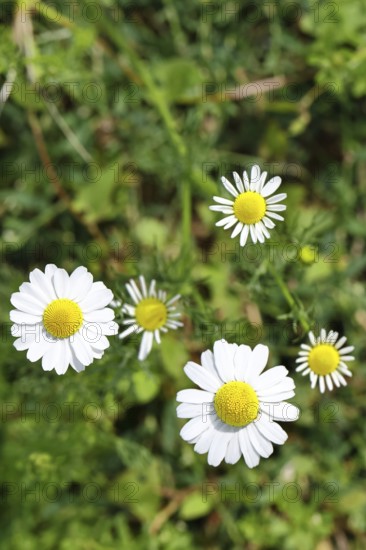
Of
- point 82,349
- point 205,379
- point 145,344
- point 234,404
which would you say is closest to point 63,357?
point 82,349

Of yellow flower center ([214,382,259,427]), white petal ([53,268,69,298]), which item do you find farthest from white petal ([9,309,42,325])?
yellow flower center ([214,382,259,427])

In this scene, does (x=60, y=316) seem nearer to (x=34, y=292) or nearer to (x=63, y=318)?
(x=63, y=318)

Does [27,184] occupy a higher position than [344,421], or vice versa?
[27,184]

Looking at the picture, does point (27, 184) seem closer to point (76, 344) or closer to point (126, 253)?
point (126, 253)

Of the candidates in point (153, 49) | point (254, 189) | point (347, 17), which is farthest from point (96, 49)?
point (254, 189)

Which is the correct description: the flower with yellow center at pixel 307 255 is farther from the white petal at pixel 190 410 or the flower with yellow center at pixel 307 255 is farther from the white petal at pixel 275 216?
the white petal at pixel 190 410

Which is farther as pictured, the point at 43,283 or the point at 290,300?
the point at 290,300
